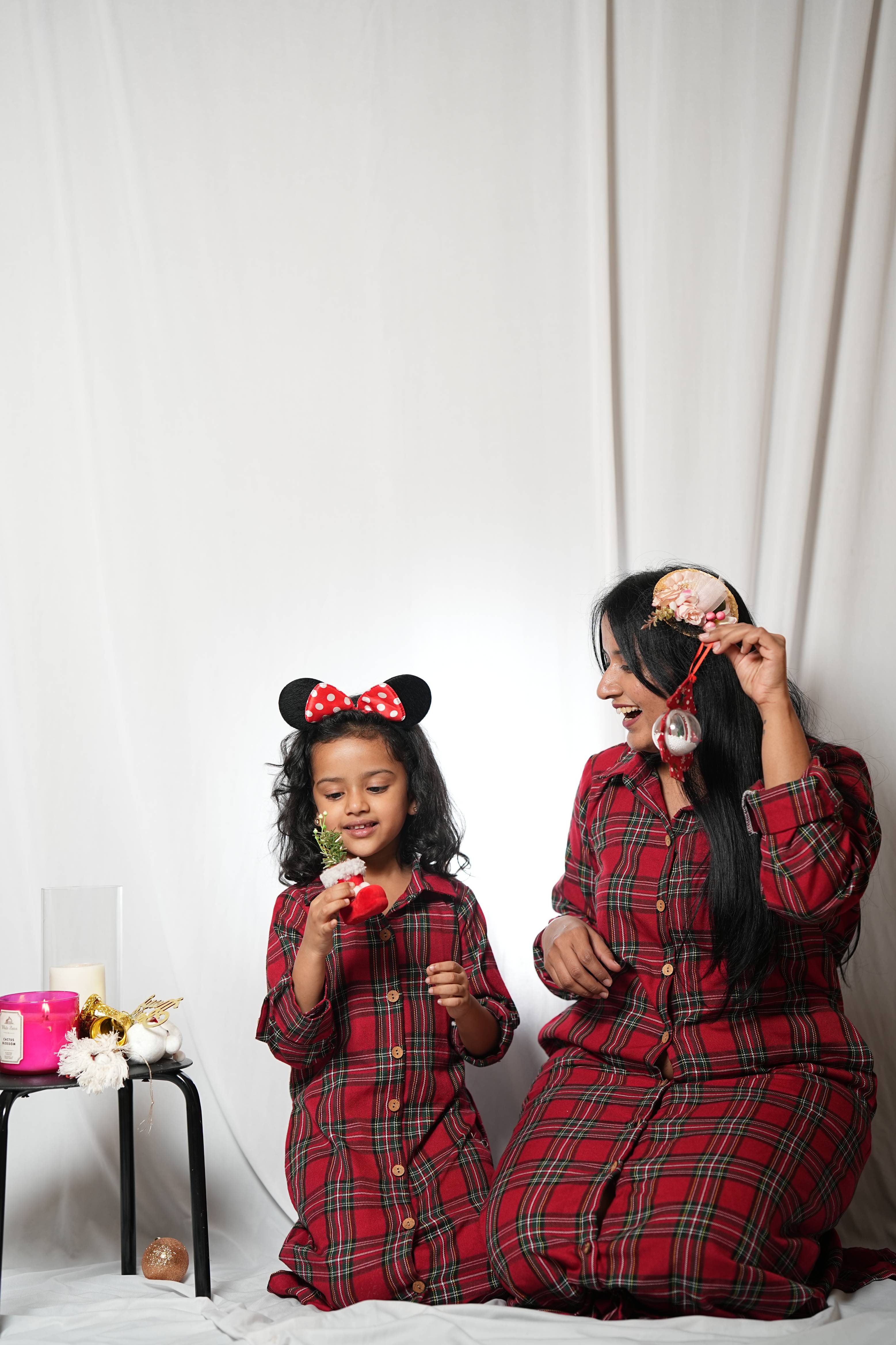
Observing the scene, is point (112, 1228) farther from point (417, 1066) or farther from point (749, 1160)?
point (749, 1160)

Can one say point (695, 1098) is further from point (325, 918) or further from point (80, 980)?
point (80, 980)

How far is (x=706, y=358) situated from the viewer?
2.55 m

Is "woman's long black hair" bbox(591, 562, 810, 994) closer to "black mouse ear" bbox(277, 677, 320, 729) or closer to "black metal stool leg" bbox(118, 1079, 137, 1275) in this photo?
"black mouse ear" bbox(277, 677, 320, 729)

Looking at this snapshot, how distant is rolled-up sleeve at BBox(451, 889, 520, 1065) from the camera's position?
204 cm

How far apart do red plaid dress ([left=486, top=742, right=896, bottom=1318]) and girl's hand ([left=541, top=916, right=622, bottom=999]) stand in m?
0.05

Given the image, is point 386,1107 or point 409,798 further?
point 409,798

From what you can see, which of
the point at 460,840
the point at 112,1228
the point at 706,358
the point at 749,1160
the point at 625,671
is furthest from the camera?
the point at 706,358

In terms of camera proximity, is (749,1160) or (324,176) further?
(324,176)

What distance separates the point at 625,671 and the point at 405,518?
89cm

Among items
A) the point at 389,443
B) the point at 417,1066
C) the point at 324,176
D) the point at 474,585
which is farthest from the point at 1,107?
the point at 417,1066

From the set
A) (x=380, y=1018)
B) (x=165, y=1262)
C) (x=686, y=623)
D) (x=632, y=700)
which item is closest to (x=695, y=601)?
(x=686, y=623)

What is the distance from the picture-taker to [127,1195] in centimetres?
214

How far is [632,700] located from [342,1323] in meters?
1.04

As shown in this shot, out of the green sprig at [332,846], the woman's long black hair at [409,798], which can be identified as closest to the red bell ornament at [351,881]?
the green sprig at [332,846]
